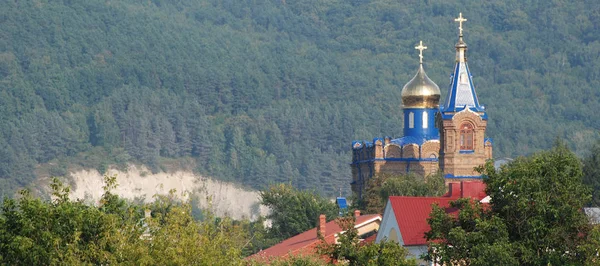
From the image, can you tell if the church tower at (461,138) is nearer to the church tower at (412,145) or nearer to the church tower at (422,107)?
the church tower at (412,145)

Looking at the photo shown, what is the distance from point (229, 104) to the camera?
198 metres

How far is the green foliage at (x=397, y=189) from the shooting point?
3130 inches

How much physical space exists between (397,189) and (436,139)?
17688 millimetres

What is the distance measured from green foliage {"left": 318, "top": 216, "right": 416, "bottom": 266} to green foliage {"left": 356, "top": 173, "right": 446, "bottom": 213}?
3278cm

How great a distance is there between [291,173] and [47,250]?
424ft

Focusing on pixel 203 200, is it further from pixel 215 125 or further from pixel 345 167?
pixel 215 125

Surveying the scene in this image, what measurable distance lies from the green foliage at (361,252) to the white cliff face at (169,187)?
364ft

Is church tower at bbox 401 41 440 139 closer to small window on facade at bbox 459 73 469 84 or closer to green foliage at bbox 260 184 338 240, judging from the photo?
small window on facade at bbox 459 73 469 84

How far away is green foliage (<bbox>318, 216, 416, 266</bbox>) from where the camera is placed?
4184 centimetres

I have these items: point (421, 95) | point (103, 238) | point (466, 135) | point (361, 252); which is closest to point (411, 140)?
point (421, 95)

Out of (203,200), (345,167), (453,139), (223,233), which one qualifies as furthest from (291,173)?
(223,233)

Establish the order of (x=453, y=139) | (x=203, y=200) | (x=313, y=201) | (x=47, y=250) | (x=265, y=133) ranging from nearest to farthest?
(x=47, y=250) < (x=313, y=201) < (x=453, y=139) < (x=203, y=200) < (x=265, y=133)

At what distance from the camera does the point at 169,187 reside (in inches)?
6471

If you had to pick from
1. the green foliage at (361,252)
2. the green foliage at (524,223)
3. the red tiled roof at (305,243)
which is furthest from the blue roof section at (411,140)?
the green foliage at (361,252)
